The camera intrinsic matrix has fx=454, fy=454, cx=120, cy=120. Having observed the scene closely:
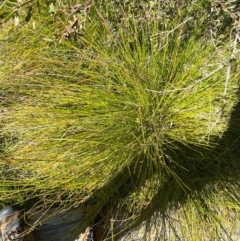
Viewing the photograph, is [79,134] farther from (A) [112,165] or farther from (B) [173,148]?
(B) [173,148]

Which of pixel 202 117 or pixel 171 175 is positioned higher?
pixel 202 117

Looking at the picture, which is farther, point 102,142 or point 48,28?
point 48,28

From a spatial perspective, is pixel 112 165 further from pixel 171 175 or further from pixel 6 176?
pixel 6 176

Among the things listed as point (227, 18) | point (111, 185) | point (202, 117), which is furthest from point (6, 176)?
point (227, 18)

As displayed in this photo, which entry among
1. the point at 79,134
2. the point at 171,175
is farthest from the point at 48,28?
the point at 171,175

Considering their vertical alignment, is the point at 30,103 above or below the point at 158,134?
above

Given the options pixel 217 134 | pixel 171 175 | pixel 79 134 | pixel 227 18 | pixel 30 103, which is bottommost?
pixel 171 175
